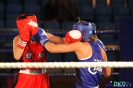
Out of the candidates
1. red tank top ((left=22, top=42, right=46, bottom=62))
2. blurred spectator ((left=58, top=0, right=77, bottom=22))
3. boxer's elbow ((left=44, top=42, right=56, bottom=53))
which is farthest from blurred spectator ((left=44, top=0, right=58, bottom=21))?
boxer's elbow ((left=44, top=42, right=56, bottom=53))

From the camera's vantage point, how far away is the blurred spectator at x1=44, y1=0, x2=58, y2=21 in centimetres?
517

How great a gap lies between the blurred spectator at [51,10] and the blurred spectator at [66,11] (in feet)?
0.25

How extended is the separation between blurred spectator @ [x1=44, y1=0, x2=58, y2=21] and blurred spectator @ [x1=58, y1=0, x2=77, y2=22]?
0.25 feet

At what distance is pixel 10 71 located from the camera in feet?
12.9

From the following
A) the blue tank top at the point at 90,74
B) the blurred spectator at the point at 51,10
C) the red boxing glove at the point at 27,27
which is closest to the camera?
the red boxing glove at the point at 27,27

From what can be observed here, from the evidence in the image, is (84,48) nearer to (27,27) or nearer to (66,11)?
(27,27)

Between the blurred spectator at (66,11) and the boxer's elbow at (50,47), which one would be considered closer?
the boxer's elbow at (50,47)

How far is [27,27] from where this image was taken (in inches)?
87.6

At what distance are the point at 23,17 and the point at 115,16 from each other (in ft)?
11.7

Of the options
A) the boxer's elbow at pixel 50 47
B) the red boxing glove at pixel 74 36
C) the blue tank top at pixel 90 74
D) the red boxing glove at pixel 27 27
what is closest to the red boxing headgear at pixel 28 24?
the red boxing glove at pixel 27 27

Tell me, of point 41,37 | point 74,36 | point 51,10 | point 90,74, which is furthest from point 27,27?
point 51,10

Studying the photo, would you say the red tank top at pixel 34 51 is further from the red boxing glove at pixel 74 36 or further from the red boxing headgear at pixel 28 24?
the red boxing glove at pixel 74 36

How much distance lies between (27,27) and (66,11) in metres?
2.99

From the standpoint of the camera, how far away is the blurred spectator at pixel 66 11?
5.19 metres
